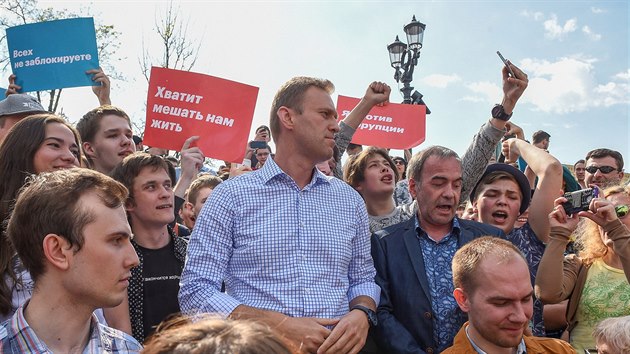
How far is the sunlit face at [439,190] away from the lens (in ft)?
9.88

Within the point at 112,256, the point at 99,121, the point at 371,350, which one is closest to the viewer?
the point at 112,256

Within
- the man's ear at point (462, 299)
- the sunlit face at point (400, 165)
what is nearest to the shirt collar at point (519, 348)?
the man's ear at point (462, 299)

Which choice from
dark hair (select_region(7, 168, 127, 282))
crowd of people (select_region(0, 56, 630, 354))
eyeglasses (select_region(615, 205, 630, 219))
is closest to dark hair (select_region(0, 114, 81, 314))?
crowd of people (select_region(0, 56, 630, 354))

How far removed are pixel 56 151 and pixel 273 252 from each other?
1.21 meters

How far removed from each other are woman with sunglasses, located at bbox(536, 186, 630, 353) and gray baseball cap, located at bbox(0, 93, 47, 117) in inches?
135

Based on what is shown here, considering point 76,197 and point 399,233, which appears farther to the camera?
point 399,233

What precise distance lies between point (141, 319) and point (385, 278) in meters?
1.27

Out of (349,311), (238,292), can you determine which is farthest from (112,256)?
(349,311)

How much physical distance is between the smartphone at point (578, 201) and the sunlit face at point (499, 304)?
0.71 m

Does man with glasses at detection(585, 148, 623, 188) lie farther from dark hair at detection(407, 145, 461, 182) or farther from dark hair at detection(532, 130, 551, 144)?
dark hair at detection(407, 145, 461, 182)

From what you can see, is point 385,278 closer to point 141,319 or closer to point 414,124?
point 141,319

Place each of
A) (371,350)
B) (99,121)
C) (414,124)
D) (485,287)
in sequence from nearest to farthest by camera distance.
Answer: (485,287) < (371,350) < (99,121) < (414,124)

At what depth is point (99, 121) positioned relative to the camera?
3791 mm

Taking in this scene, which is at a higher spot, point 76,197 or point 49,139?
point 49,139
